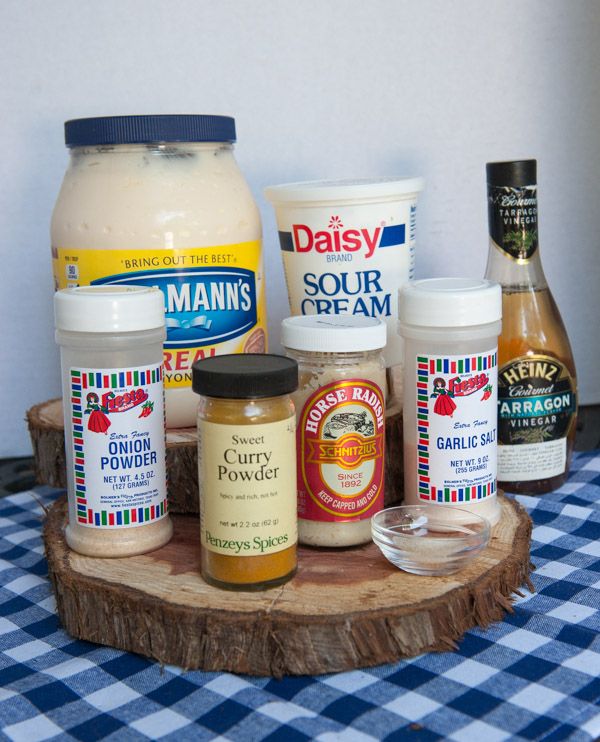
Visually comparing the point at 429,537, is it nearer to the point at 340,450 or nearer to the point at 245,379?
the point at 340,450

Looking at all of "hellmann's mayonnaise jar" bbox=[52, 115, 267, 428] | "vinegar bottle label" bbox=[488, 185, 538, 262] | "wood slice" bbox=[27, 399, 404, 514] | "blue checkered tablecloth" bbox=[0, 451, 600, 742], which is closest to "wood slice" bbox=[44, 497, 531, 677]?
"blue checkered tablecloth" bbox=[0, 451, 600, 742]

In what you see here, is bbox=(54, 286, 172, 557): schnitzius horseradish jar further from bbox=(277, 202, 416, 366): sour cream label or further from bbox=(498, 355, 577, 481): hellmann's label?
bbox=(498, 355, 577, 481): hellmann's label

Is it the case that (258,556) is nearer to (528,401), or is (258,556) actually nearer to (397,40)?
(528,401)

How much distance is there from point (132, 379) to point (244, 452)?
0.13 meters

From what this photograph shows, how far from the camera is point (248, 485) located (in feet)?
2.38

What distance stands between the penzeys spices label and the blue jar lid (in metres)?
0.30

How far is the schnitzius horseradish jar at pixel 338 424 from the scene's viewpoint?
2.59 feet

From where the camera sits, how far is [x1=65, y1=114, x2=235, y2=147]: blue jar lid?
2.87 feet

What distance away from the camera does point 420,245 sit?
132 cm

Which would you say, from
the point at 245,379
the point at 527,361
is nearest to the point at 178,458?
the point at 245,379

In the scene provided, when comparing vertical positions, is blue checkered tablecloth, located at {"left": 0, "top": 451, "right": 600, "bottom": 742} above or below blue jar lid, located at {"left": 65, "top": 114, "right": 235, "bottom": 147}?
below

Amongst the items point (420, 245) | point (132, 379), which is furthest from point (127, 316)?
point (420, 245)

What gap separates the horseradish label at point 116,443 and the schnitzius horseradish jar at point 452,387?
9.3 inches

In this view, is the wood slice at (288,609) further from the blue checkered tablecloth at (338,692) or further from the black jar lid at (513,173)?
the black jar lid at (513,173)
